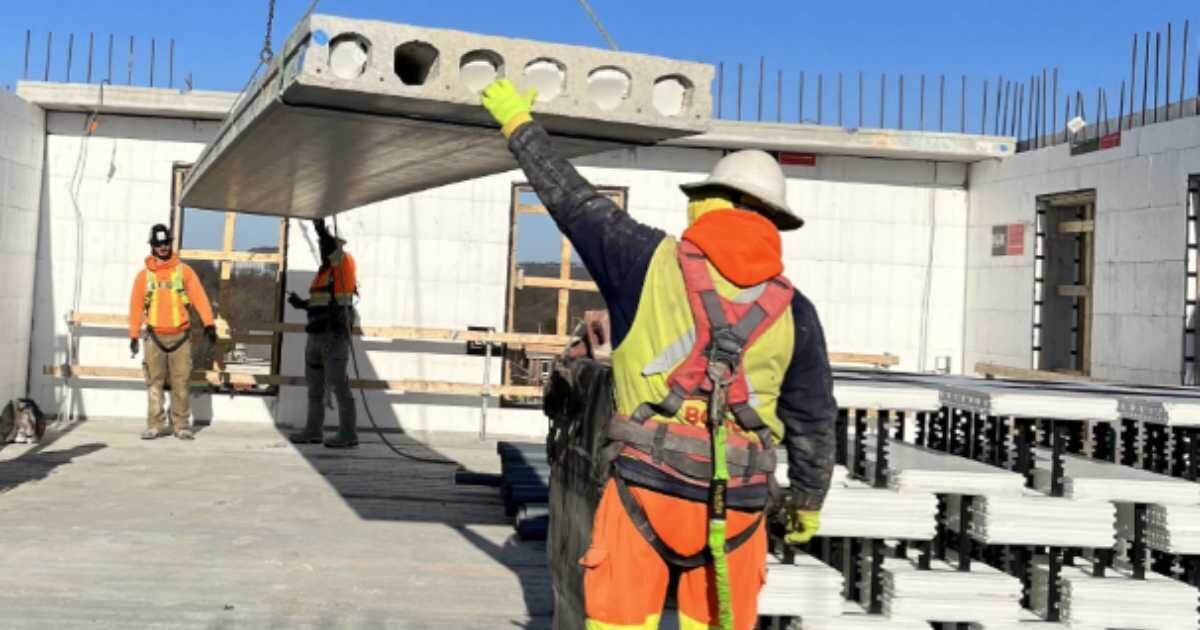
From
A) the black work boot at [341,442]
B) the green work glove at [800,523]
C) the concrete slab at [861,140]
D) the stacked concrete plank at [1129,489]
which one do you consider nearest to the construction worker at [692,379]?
the green work glove at [800,523]

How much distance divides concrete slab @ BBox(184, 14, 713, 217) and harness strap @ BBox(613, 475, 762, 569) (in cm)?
183

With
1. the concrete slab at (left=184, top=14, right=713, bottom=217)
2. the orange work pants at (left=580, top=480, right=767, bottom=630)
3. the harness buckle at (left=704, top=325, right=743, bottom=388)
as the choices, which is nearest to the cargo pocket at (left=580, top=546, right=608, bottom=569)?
the orange work pants at (left=580, top=480, right=767, bottom=630)

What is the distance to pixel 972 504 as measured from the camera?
175 inches

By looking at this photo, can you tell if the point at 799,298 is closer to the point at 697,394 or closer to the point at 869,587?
the point at 697,394

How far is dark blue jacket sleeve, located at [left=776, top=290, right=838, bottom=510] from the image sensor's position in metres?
3.51

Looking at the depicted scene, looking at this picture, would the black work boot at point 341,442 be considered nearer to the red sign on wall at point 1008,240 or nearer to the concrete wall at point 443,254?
the concrete wall at point 443,254

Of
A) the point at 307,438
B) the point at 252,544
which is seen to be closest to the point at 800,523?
the point at 252,544

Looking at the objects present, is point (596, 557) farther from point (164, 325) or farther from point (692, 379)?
point (164, 325)

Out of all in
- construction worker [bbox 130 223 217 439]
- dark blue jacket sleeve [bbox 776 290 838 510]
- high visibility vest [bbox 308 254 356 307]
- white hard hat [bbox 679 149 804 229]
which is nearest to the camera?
white hard hat [bbox 679 149 804 229]

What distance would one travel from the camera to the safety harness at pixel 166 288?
11742mm

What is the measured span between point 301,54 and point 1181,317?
793 centimetres

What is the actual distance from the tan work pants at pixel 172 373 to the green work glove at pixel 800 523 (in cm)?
928

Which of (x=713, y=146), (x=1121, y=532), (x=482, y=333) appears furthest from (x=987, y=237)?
(x=1121, y=532)

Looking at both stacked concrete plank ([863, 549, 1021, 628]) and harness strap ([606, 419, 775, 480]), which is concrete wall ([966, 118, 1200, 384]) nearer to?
stacked concrete plank ([863, 549, 1021, 628])
